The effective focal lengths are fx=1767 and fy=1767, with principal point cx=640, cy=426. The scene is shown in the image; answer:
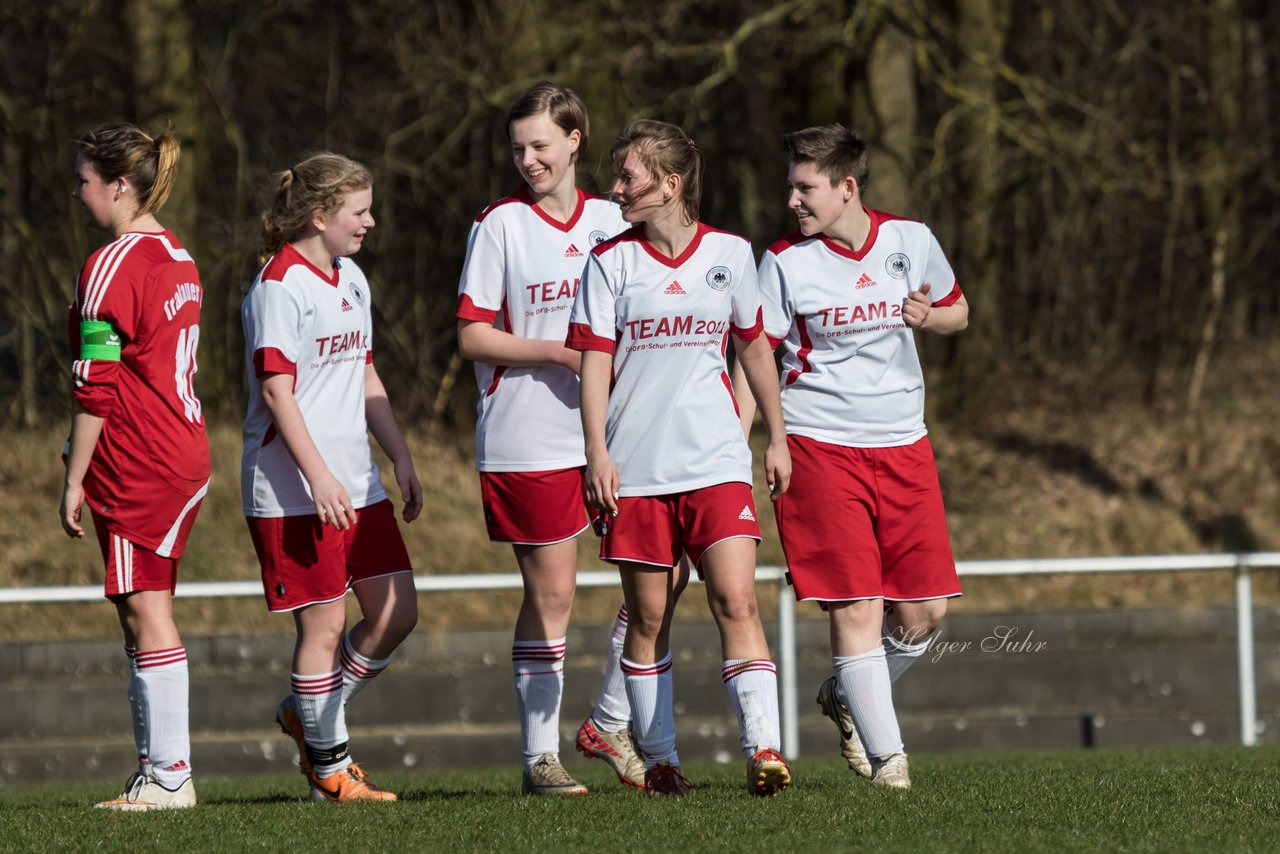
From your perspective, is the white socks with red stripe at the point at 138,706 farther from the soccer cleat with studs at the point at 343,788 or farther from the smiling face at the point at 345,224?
the smiling face at the point at 345,224

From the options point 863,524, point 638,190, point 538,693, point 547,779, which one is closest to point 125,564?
point 538,693

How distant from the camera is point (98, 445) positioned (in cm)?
520

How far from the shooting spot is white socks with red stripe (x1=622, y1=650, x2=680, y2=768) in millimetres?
A: 5219

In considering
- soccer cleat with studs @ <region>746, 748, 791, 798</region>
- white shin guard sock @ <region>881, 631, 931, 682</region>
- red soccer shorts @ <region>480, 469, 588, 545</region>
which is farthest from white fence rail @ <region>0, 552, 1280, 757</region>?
soccer cleat with studs @ <region>746, 748, 791, 798</region>

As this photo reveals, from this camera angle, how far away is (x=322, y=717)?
546 cm

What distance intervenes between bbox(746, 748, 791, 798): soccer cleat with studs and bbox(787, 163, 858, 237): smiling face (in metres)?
1.62

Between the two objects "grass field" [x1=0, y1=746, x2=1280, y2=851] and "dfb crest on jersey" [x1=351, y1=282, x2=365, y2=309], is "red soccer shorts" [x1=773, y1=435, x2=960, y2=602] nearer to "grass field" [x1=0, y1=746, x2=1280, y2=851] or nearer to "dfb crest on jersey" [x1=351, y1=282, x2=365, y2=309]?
"grass field" [x1=0, y1=746, x2=1280, y2=851]

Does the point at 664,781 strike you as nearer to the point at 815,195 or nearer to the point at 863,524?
the point at 863,524

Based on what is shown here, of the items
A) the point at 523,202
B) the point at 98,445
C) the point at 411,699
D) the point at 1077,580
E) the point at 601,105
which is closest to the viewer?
the point at 98,445

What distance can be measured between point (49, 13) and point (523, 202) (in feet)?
32.5

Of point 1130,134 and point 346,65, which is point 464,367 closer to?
point 346,65

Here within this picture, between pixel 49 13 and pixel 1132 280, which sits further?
pixel 1132 280

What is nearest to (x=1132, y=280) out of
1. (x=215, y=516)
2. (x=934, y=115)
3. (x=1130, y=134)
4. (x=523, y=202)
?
(x=1130, y=134)

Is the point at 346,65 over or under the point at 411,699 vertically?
over
